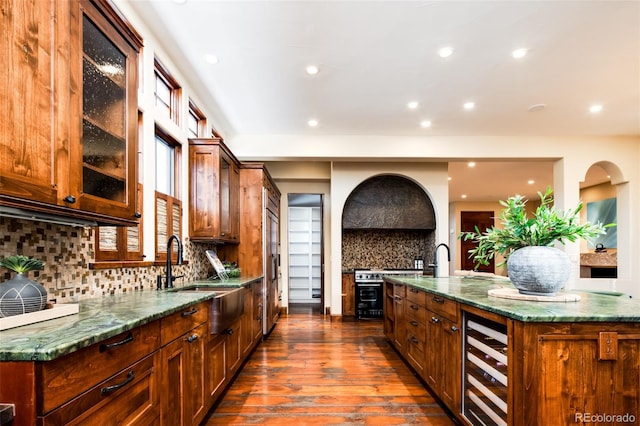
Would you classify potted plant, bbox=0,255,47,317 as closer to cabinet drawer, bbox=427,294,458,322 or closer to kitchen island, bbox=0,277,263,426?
kitchen island, bbox=0,277,263,426

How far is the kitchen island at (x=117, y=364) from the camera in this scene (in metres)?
0.93

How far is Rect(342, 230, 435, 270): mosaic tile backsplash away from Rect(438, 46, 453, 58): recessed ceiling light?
13.3 feet

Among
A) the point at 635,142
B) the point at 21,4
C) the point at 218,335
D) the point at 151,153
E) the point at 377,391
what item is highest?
the point at 635,142

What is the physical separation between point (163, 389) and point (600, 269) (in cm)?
953

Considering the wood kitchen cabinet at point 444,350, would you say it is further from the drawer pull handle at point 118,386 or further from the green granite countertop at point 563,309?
the drawer pull handle at point 118,386

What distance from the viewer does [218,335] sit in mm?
2473

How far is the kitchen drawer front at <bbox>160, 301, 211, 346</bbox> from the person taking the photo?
5.42 feet

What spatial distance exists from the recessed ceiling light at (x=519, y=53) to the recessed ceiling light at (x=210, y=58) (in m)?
2.72

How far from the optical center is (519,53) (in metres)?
2.96

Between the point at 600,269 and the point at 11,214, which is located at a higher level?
the point at 11,214

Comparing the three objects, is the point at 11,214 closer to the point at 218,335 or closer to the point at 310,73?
the point at 218,335

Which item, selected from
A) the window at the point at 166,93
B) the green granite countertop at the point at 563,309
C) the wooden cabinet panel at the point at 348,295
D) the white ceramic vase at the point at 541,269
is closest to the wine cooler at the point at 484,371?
the green granite countertop at the point at 563,309

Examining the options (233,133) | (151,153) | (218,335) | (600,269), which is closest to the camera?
(218,335)

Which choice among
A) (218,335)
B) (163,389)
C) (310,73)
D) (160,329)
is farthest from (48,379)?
(310,73)
